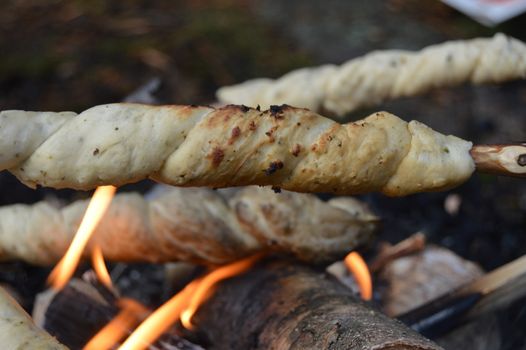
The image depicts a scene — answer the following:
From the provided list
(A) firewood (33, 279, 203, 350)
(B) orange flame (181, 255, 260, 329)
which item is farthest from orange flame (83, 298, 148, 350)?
(B) orange flame (181, 255, 260, 329)

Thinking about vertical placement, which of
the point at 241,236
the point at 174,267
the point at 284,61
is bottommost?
the point at 284,61

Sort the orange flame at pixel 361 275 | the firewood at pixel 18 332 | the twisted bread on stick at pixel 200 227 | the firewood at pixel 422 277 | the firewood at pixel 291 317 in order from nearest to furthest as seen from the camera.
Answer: the firewood at pixel 18 332 < the firewood at pixel 291 317 < the twisted bread on stick at pixel 200 227 < the orange flame at pixel 361 275 < the firewood at pixel 422 277

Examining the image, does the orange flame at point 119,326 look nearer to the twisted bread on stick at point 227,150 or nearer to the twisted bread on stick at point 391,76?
the twisted bread on stick at point 227,150

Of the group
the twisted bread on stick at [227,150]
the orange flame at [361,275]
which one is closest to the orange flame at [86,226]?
the twisted bread on stick at [227,150]

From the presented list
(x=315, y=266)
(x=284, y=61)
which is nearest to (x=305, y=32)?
(x=284, y=61)

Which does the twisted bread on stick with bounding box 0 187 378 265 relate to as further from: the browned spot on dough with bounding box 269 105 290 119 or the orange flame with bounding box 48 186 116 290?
the browned spot on dough with bounding box 269 105 290 119

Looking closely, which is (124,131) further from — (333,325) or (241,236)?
(241,236)
